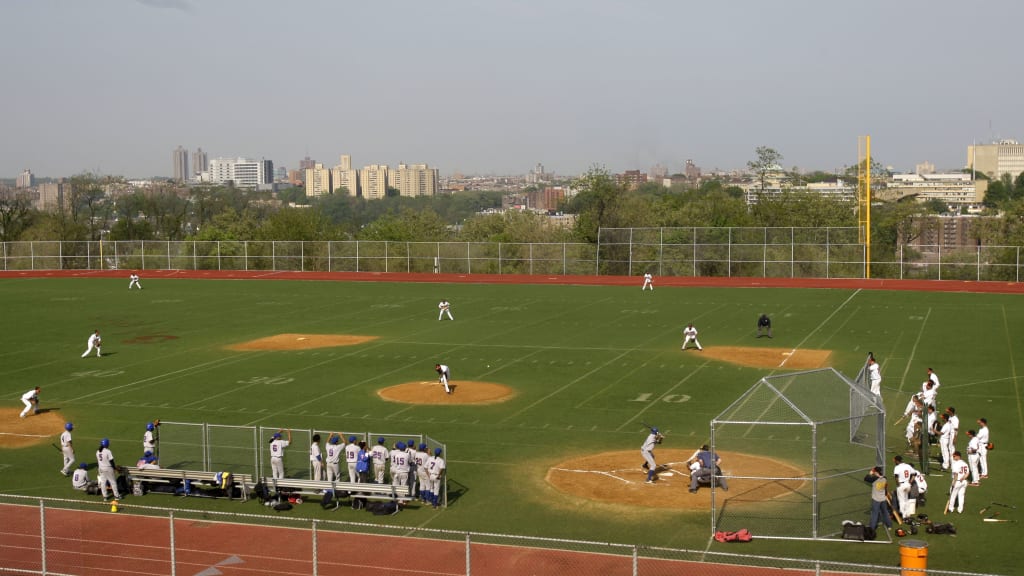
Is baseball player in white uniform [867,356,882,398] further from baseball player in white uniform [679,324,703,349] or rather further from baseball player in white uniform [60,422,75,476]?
baseball player in white uniform [60,422,75,476]

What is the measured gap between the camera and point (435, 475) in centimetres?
2231

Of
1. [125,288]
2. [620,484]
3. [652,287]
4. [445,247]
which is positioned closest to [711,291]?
[652,287]

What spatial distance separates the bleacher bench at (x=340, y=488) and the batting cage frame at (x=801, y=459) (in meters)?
6.55

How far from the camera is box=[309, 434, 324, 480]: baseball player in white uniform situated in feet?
76.1

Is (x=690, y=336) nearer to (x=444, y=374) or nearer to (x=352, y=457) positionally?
(x=444, y=374)

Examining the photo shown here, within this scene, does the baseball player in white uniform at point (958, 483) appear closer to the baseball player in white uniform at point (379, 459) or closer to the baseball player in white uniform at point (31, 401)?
the baseball player in white uniform at point (379, 459)

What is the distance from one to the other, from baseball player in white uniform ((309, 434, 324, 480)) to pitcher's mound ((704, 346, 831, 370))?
20277mm

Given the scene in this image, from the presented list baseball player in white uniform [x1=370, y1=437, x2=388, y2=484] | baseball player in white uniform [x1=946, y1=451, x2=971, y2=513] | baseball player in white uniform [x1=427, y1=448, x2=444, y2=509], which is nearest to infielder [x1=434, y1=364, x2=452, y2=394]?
baseball player in white uniform [x1=370, y1=437, x2=388, y2=484]

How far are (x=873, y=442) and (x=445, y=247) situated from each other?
62979 millimetres

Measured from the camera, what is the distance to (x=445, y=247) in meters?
86.2

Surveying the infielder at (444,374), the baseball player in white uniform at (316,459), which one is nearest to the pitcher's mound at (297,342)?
the infielder at (444,374)

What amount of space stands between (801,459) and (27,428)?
21230mm

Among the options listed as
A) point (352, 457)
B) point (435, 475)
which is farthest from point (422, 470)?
point (352, 457)

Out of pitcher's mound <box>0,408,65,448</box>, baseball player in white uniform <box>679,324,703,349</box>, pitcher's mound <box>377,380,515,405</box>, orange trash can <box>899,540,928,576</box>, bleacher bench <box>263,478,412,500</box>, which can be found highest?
baseball player in white uniform <box>679,324,703,349</box>
